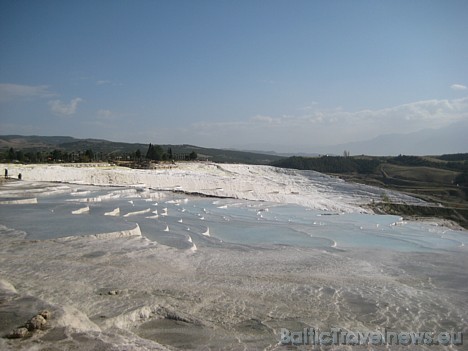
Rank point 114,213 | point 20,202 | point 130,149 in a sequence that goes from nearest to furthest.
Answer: point 114,213
point 20,202
point 130,149

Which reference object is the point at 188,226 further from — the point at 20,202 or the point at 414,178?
the point at 414,178

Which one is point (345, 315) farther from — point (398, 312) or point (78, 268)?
point (78, 268)

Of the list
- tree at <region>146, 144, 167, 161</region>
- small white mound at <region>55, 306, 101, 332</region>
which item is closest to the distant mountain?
tree at <region>146, 144, 167, 161</region>

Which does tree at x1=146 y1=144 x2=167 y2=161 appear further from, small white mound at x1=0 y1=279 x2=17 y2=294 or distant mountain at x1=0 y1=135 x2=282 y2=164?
distant mountain at x1=0 y1=135 x2=282 y2=164

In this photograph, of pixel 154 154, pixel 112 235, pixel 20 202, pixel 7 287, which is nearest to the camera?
pixel 7 287

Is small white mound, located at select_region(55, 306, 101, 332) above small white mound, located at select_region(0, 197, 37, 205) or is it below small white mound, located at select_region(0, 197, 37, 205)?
above

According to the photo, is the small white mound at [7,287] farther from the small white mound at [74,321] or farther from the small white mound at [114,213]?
the small white mound at [114,213]

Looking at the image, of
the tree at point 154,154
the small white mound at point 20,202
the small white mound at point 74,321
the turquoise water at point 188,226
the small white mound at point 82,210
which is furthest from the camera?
the tree at point 154,154

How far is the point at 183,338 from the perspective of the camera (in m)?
4.45

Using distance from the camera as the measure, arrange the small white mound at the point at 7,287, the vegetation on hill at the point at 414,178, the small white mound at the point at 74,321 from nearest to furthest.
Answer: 1. the small white mound at the point at 74,321
2. the small white mound at the point at 7,287
3. the vegetation on hill at the point at 414,178

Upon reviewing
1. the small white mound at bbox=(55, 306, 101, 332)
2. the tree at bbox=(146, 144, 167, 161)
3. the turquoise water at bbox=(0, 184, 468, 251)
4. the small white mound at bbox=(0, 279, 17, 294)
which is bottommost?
the turquoise water at bbox=(0, 184, 468, 251)

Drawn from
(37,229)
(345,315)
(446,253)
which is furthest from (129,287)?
(446,253)

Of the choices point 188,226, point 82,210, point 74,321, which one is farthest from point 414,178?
point 74,321

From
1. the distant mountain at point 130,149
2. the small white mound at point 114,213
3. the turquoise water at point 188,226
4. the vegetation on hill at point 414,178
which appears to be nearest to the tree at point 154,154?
the vegetation on hill at point 414,178
